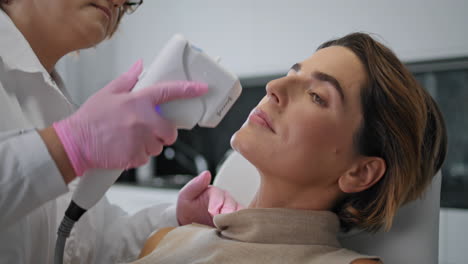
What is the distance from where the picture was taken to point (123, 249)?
1.42 m

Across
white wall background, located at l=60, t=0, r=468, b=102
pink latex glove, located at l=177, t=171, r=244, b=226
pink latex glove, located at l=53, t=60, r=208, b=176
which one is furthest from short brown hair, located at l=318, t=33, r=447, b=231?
white wall background, located at l=60, t=0, r=468, b=102

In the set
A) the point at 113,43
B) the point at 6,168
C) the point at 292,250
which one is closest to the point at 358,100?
the point at 292,250

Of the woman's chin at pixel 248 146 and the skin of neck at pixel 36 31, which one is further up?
the skin of neck at pixel 36 31

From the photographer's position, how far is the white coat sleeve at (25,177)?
81 cm

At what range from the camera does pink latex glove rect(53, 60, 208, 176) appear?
2.82ft

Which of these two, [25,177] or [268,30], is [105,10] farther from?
[268,30]

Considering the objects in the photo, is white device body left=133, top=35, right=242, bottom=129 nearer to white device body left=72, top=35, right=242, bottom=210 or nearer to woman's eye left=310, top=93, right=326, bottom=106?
white device body left=72, top=35, right=242, bottom=210

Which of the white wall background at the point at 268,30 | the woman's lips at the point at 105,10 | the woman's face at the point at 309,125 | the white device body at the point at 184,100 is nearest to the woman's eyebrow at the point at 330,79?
the woman's face at the point at 309,125

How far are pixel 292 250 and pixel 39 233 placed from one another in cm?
62

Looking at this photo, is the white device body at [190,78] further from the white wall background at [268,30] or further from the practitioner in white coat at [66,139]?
the white wall background at [268,30]

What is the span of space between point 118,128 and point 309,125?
19.6 inches

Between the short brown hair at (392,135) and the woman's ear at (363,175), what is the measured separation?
0.8 inches

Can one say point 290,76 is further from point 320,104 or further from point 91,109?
point 91,109

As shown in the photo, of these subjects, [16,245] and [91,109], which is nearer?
[91,109]
